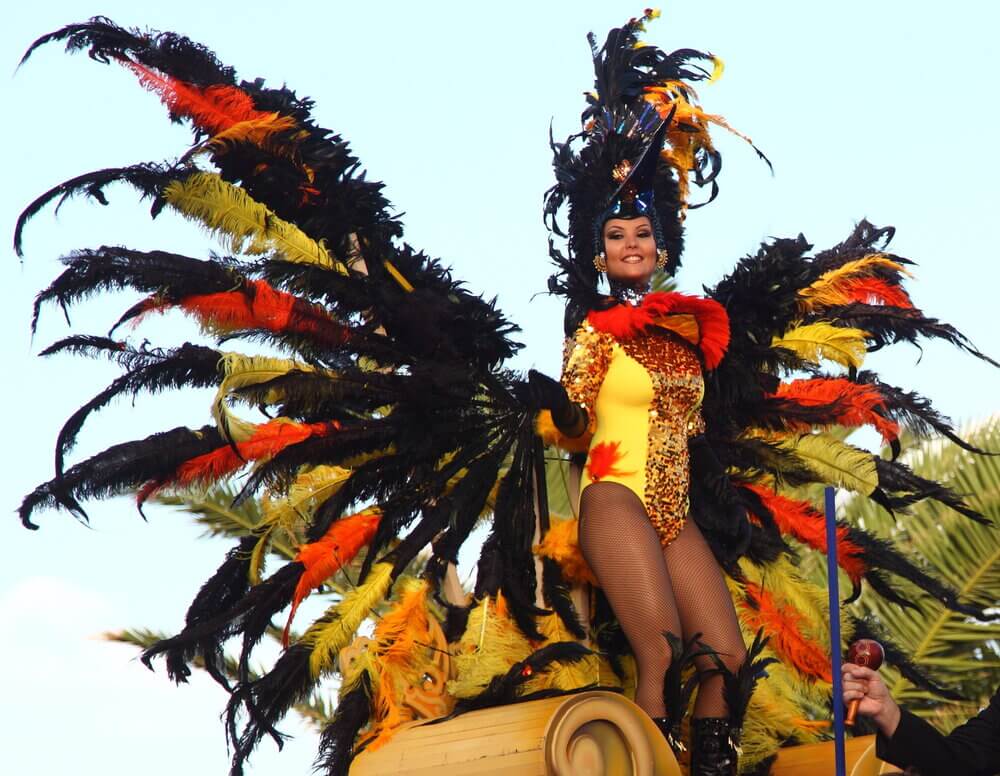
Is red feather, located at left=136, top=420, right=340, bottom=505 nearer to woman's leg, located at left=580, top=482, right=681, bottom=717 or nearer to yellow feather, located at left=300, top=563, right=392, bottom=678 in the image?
yellow feather, located at left=300, top=563, right=392, bottom=678

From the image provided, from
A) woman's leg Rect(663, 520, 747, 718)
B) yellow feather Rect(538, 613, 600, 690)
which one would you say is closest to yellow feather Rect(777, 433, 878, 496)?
woman's leg Rect(663, 520, 747, 718)

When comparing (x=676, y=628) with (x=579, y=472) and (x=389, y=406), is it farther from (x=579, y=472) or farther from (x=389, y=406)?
(x=389, y=406)

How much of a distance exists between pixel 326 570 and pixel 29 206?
178 cm

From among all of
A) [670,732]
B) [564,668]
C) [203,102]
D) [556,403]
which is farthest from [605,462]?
[203,102]

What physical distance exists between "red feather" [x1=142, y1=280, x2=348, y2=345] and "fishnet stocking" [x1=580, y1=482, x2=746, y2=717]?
3.99 feet

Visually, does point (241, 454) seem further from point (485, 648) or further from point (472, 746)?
point (472, 746)

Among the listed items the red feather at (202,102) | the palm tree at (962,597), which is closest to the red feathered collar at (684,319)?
the red feather at (202,102)

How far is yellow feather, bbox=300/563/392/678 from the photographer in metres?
6.01

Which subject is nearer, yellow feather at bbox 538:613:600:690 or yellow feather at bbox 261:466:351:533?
yellow feather at bbox 538:613:600:690

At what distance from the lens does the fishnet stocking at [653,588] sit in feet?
18.9

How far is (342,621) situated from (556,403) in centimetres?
114

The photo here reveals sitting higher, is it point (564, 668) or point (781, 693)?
point (564, 668)

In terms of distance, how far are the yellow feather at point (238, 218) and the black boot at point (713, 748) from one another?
2209 mm

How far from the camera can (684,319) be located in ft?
20.4
